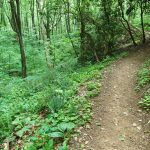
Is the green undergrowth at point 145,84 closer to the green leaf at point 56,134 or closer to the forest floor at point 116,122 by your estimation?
the forest floor at point 116,122

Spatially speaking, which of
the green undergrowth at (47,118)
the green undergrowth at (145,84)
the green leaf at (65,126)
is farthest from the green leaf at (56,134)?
the green undergrowth at (145,84)

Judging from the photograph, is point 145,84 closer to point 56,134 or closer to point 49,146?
point 56,134

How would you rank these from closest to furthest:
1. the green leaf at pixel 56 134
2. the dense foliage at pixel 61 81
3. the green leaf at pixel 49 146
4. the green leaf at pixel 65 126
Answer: the green leaf at pixel 49 146
the green leaf at pixel 56 134
the green leaf at pixel 65 126
the dense foliage at pixel 61 81

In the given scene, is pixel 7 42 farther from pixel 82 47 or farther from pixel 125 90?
pixel 125 90

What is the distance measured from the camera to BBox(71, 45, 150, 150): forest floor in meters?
5.59

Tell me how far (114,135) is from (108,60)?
811cm

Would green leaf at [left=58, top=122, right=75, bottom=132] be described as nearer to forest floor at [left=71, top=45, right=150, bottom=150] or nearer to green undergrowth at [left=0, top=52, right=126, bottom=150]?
green undergrowth at [left=0, top=52, right=126, bottom=150]

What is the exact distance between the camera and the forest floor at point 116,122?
559 cm

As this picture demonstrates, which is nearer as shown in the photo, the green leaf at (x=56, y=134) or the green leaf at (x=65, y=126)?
the green leaf at (x=56, y=134)

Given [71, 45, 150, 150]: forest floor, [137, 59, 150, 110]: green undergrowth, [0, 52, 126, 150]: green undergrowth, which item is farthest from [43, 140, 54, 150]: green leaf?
[137, 59, 150, 110]: green undergrowth

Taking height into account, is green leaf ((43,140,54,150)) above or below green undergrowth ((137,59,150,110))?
below

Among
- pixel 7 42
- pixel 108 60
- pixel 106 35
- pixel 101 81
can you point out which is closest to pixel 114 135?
pixel 101 81

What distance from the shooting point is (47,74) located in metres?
10.2

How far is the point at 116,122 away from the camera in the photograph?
21.4ft
